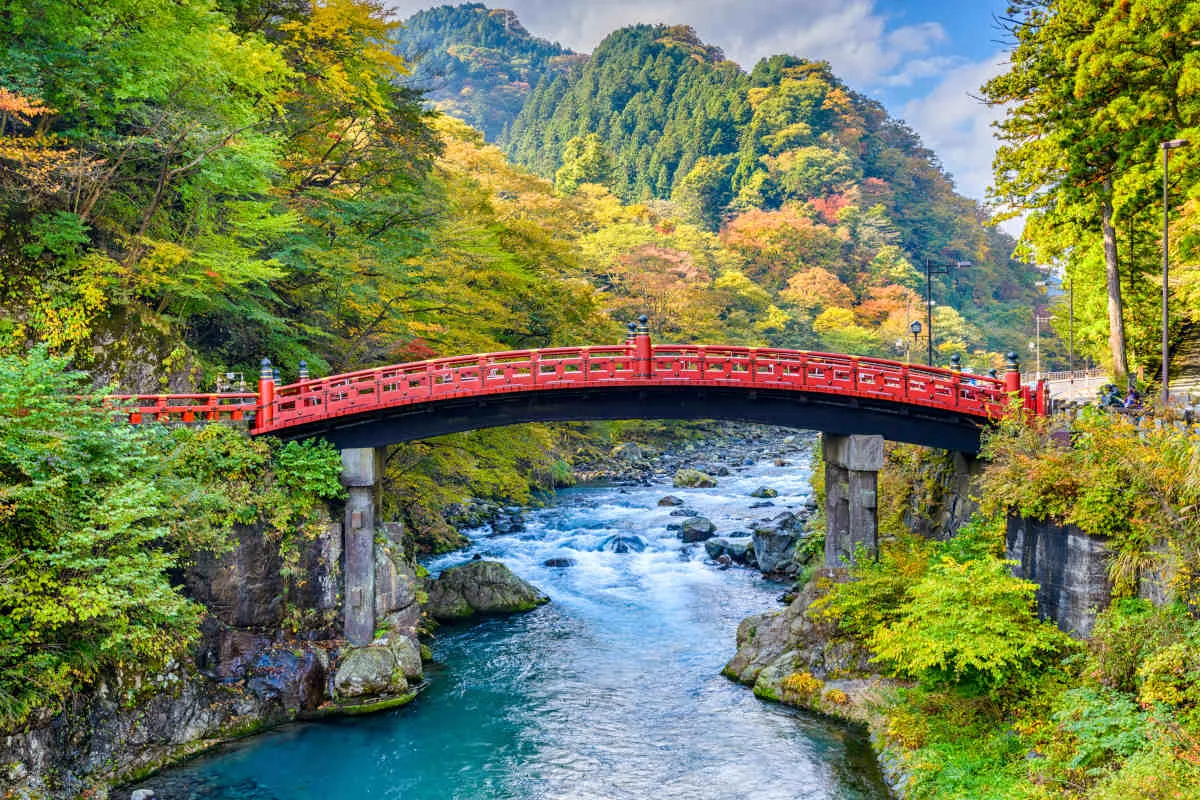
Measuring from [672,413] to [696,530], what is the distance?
14262 millimetres

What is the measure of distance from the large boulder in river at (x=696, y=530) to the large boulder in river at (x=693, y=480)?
35.4 feet

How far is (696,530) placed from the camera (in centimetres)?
3712

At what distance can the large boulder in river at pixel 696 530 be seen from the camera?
121ft

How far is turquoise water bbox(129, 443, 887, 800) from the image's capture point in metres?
17.7

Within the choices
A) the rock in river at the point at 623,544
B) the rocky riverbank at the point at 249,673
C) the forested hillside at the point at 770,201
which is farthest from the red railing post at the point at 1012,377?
the forested hillside at the point at 770,201

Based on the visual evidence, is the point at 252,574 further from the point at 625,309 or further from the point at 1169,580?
the point at 625,309

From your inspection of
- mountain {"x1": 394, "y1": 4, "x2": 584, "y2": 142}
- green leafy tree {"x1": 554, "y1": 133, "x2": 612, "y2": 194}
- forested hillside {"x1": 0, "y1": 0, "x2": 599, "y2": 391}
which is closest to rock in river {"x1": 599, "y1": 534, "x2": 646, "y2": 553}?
forested hillside {"x1": 0, "y1": 0, "x2": 599, "y2": 391}

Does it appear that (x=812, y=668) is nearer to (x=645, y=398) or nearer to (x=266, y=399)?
(x=645, y=398)

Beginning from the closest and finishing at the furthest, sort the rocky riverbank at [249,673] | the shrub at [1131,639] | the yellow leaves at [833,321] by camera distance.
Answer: the shrub at [1131,639] → the rocky riverbank at [249,673] → the yellow leaves at [833,321]

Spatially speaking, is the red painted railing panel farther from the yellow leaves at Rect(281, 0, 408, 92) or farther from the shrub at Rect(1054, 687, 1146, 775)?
the yellow leaves at Rect(281, 0, 408, 92)

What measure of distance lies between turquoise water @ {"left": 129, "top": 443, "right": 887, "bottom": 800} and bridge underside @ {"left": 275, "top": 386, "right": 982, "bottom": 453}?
649 cm

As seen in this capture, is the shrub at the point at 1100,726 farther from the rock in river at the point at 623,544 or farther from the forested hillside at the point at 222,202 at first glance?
the rock in river at the point at 623,544

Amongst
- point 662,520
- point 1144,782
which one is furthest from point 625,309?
point 1144,782

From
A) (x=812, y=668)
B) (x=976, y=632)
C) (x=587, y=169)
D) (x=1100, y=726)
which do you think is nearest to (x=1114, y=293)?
(x=976, y=632)
